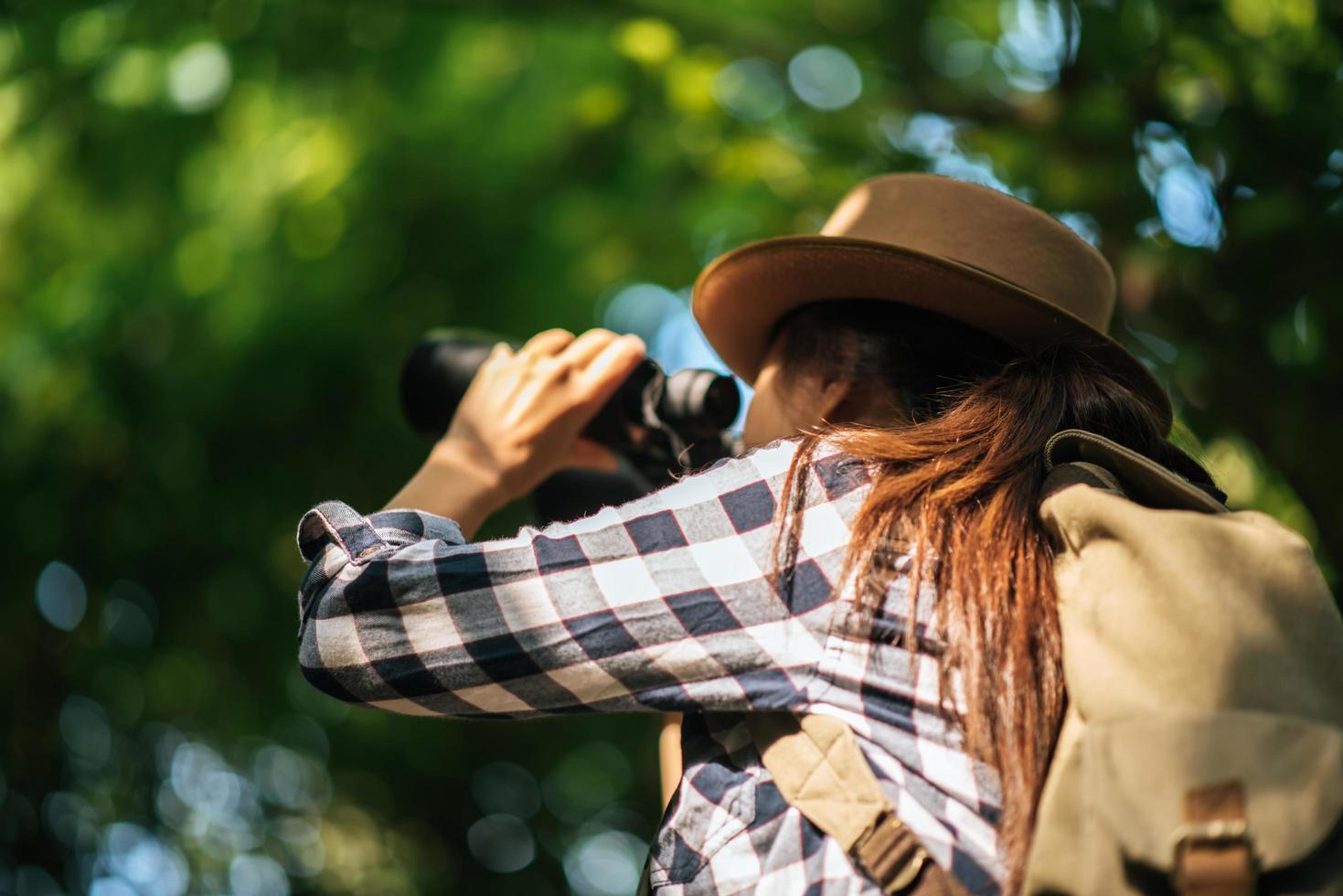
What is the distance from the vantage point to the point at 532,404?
5.00ft

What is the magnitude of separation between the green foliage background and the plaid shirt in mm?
737

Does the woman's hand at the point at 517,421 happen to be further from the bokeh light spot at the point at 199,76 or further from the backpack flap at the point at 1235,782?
the bokeh light spot at the point at 199,76

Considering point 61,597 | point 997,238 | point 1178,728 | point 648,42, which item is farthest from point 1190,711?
point 61,597

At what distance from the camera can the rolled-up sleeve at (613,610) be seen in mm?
1092

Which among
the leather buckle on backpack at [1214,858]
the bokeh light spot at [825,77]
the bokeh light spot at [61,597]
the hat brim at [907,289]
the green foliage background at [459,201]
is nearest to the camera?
the leather buckle on backpack at [1214,858]

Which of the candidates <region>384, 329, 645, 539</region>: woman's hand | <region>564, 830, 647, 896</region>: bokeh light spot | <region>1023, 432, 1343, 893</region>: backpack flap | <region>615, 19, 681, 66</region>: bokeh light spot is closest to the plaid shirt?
<region>1023, 432, 1343, 893</region>: backpack flap

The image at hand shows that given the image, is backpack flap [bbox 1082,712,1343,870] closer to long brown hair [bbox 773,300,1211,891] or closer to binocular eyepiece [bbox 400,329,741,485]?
long brown hair [bbox 773,300,1211,891]

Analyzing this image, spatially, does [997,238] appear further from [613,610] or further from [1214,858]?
[1214,858]

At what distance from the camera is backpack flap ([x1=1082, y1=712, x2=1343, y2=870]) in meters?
0.89

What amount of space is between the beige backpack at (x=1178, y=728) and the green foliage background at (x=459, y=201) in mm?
673

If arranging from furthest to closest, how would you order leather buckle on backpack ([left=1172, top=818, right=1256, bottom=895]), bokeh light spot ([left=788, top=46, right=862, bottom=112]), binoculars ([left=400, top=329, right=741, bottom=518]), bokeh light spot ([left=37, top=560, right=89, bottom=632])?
bokeh light spot ([left=37, top=560, right=89, bottom=632]) < bokeh light spot ([left=788, top=46, right=862, bottom=112]) < binoculars ([left=400, top=329, right=741, bottom=518]) < leather buckle on backpack ([left=1172, top=818, right=1256, bottom=895])

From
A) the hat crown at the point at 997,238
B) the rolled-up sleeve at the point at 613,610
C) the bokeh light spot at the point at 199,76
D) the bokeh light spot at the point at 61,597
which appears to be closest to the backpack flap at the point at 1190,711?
the rolled-up sleeve at the point at 613,610

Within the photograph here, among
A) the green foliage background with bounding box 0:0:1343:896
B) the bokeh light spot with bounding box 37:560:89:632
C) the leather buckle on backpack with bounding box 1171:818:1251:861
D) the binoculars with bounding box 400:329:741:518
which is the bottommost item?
the bokeh light spot with bounding box 37:560:89:632

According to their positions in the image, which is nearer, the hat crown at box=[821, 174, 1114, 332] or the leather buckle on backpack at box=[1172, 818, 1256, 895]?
the leather buckle on backpack at box=[1172, 818, 1256, 895]
